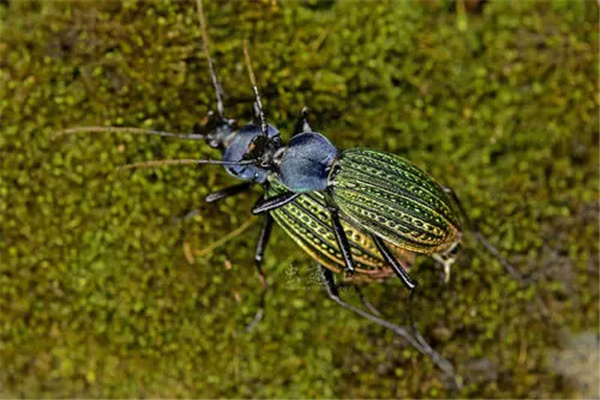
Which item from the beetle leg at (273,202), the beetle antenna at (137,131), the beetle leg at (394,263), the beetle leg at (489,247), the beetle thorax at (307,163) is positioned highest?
the beetle antenna at (137,131)

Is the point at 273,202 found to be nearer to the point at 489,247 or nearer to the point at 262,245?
the point at 262,245

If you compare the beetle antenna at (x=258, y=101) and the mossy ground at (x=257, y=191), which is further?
the mossy ground at (x=257, y=191)

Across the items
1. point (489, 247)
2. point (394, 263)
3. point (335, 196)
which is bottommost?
point (489, 247)

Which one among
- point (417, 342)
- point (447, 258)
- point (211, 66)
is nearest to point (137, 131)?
point (211, 66)

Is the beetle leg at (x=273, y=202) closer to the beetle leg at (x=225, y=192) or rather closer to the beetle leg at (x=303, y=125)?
the beetle leg at (x=225, y=192)

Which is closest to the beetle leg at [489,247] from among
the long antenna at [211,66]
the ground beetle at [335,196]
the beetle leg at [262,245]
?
the ground beetle at [335,196]

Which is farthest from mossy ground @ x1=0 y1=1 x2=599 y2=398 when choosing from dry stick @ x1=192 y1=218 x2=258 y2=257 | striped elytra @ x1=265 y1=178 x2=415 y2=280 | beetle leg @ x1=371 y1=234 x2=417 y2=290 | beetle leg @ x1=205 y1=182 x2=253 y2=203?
beetle leg @ x1=371 y1=234 x2=417 y2=290

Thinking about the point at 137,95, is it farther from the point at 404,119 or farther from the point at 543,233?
the point at 543,233
